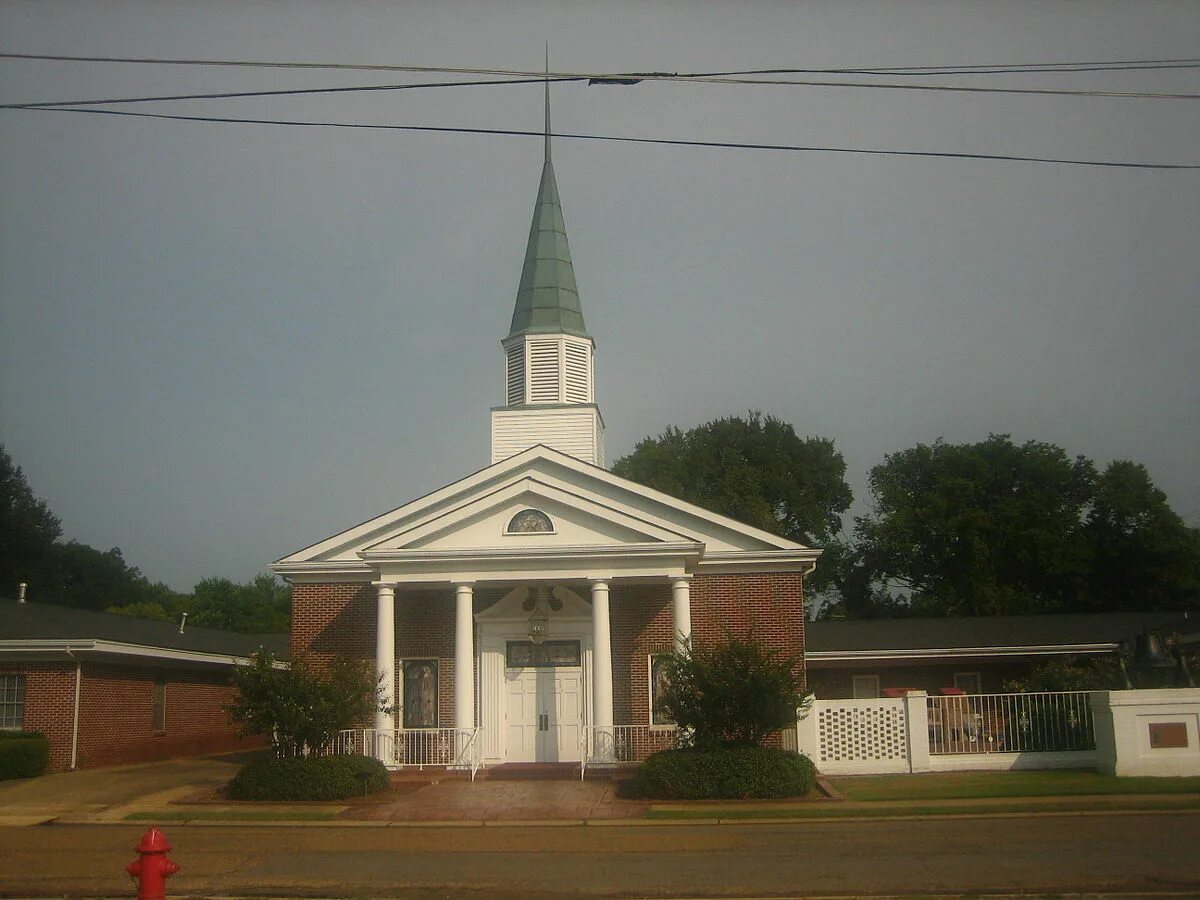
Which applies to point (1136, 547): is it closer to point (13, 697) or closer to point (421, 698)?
point (421, 698)

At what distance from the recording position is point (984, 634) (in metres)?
35.0

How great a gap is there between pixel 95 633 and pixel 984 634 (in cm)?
2396

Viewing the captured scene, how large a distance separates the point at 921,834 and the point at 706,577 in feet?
37.5

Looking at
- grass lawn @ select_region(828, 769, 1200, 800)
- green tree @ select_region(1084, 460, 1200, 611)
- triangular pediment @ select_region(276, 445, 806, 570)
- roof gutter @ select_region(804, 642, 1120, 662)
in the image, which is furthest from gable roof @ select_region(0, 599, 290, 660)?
green tree @ select_region(1084, 460, 1200, 611)

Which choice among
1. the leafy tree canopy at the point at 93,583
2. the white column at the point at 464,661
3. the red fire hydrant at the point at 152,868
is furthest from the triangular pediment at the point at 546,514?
the leafy tree canopy at the point at 93,583

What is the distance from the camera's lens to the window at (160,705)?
3172 centimetres

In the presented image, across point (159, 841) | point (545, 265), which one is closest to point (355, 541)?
point (545, 265)

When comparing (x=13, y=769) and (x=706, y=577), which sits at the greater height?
(x=706, y=577)

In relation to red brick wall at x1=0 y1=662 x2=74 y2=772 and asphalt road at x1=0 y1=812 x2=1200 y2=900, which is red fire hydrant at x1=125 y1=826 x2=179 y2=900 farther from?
red brick wall at x1=0 y1=662 x2=74 y2=772

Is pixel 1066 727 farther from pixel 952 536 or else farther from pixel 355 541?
pixel 952 536

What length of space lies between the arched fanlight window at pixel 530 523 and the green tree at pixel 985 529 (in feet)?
115

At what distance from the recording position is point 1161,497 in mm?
56531

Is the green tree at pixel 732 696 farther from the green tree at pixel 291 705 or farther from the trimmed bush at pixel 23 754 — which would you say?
the trimmed bush at pixel 23 754

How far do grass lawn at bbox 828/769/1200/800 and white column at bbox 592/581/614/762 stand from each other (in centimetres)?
459
